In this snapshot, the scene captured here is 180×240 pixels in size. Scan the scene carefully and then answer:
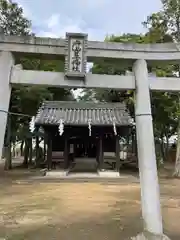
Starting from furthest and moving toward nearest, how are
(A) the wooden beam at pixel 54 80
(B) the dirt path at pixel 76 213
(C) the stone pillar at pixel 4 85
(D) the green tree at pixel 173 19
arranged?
(D) the green tree at pixel 173 19
(B) the dirt path at pixel 76 213
(A) the wooden beam at pixel 54 80
(C) the stone pillar at pixel 4 85

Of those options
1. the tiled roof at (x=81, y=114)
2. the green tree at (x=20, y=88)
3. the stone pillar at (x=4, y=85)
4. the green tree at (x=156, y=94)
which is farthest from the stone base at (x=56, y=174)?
the stone pillar at (x=4, y=85)

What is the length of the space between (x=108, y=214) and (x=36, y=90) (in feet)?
41.0

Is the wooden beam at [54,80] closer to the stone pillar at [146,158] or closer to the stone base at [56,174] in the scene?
the stone pillar at [146,158]

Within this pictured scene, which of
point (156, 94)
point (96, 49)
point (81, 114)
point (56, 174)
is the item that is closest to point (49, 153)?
point (56, 174)

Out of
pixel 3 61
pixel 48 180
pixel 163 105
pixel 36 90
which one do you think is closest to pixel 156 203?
pixel 3 61

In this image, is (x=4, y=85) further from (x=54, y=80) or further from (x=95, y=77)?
(x=95, y=77)

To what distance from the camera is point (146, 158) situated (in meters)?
4.74

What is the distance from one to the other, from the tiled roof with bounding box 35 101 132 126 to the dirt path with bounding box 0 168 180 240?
5483 millimetres

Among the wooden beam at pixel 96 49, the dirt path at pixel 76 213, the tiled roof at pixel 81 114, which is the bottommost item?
the dirt path at pixel 76 213

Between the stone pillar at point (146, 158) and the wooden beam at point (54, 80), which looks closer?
the stone pillar at point (146, 158)

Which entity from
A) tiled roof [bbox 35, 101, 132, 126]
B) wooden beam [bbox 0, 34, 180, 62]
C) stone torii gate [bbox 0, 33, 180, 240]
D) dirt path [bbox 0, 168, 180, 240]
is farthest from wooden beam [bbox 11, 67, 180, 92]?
tiled roof [bbox 35, 101, 132, 126]

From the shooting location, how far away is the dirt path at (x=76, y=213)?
207 inches

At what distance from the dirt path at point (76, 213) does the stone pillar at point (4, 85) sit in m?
1.98

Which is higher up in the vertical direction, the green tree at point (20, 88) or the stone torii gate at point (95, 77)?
the green tree at point (20, 88)
